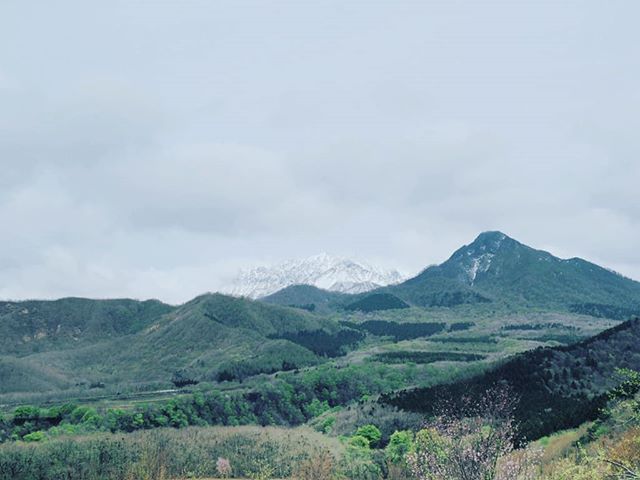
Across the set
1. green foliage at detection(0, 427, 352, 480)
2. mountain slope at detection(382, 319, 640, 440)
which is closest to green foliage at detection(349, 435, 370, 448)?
green foliage at detection(0, 427, 352, 480)

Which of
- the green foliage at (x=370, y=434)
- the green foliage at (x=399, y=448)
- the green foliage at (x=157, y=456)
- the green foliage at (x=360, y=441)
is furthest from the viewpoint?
the green foliage at (x=370, y=434)

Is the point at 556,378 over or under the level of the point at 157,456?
over

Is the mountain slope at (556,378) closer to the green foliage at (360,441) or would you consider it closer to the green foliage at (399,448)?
the green foliage at (360,441)

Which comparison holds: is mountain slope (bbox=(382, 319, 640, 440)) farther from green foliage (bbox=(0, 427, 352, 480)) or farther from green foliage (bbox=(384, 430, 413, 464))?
green foliage (bbox=(0, 427, 352, 480))

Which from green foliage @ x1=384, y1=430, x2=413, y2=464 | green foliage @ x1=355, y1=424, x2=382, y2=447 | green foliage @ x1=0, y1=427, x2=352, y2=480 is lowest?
green foliage @ x1=355, y1=424, x2=382, y2=447

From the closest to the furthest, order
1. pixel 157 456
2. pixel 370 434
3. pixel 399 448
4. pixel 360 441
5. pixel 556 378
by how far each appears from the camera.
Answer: pixel 157 456, pixel 399 448, pixel 360 441, pixel 370 434, pixel 556 378

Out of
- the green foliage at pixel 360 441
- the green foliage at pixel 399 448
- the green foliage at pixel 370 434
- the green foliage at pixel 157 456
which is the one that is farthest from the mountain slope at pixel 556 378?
the green foliage at pixel 157 456

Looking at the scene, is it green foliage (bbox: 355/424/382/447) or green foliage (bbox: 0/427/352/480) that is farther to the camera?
green foliage (bbox: 355/424/382/447)

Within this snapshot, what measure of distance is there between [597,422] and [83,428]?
78.5 m

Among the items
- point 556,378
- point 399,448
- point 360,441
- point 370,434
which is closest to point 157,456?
point 399,448

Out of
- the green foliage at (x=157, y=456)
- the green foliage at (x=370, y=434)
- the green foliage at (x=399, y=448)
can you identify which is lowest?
the green foliage at (x=370, y=434)

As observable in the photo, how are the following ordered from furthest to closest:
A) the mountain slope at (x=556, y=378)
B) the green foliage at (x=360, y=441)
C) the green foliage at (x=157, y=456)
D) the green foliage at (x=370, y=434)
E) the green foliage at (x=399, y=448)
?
the mountain slope at (x=556, y=378) → the green foliage at (x=370, y=434) → the green foliage at (x=360, y=441) → the green foliage at (x=399, y=448) → the green foliage at (x=157, y=456)

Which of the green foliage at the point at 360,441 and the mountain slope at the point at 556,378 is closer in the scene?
the green foliage at the point at 360,441

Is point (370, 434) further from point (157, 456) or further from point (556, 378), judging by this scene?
point (157, 456)
